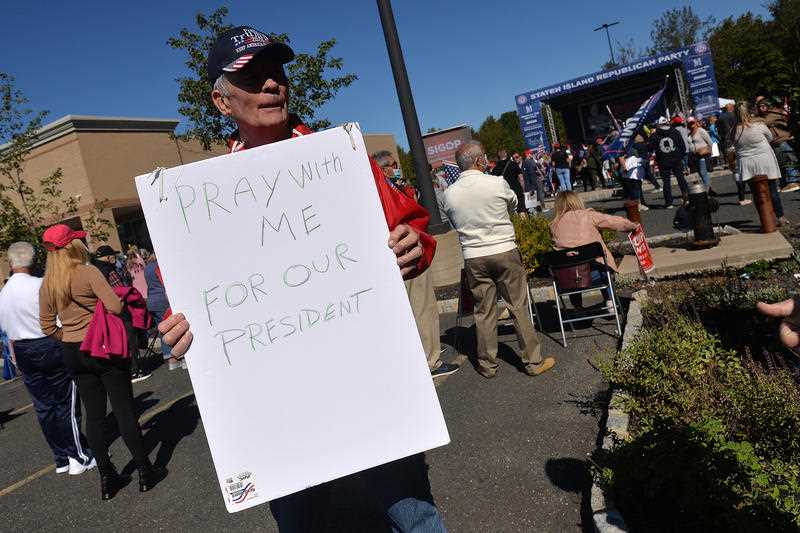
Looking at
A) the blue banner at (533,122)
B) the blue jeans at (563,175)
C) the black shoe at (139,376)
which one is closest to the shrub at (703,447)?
the black shoe at (139,376)

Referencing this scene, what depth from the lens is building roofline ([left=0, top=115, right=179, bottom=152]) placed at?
25062mm

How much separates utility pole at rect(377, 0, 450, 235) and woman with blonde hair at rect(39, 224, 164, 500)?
5308 millimetres

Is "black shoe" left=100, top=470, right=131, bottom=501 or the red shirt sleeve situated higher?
the red shirt sleeve

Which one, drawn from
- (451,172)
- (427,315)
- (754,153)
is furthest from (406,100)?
(451,172)

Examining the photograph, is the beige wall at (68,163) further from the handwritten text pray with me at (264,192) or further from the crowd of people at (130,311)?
the handwritten text pray with me at (264,192)

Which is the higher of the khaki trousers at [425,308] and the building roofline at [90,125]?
the building roofline at [90,125]

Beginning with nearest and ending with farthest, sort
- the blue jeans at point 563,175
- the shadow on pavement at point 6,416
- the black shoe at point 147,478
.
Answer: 1. the black shoe at point 147,478
2. the shadow on pavement at point 6,416
3. the blue jeans at point 563,175

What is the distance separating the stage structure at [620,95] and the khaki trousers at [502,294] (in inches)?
844

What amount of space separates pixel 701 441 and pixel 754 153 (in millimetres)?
7642

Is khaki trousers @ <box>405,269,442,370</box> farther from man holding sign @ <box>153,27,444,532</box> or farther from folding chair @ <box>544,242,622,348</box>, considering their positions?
man holding sign @ <box>153,27,444,532</box>

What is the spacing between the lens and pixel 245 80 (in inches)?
78.3

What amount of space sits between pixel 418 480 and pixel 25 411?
922cm

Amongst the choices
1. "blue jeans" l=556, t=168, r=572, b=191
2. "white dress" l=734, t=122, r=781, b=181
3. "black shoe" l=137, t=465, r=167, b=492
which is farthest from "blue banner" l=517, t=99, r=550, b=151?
"black shoe" l=137, t=465, r=167, b=492

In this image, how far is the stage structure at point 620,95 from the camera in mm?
26328
